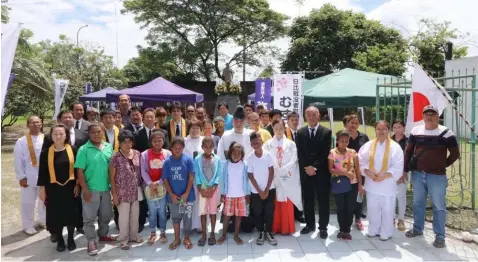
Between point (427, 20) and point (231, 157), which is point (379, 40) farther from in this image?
point (231, 157)

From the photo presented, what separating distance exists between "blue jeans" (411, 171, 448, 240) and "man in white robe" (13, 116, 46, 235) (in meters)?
5.38

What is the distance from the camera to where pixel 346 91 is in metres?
7.71

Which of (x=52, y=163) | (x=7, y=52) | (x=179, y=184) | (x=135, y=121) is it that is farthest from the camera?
(x=135, y=121)

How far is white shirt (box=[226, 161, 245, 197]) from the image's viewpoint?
→ 15.7 ft

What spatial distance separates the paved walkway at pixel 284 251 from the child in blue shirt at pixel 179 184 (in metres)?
0.32

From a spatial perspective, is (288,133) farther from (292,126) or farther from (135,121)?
(135,121)

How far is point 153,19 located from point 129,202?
947 inches

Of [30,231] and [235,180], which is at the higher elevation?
[235,180]

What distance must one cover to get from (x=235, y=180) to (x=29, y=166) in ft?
10.1

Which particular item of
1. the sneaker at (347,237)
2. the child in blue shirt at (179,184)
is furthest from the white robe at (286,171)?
the child in blue shirt at (179,184)

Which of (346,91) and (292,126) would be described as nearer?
(292,126)

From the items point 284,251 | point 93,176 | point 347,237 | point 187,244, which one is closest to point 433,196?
point 347,237

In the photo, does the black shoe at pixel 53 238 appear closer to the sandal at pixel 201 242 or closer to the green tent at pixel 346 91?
the sandal at pixel 201 242

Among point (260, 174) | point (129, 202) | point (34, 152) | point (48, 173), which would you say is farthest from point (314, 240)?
point (34, 152)
